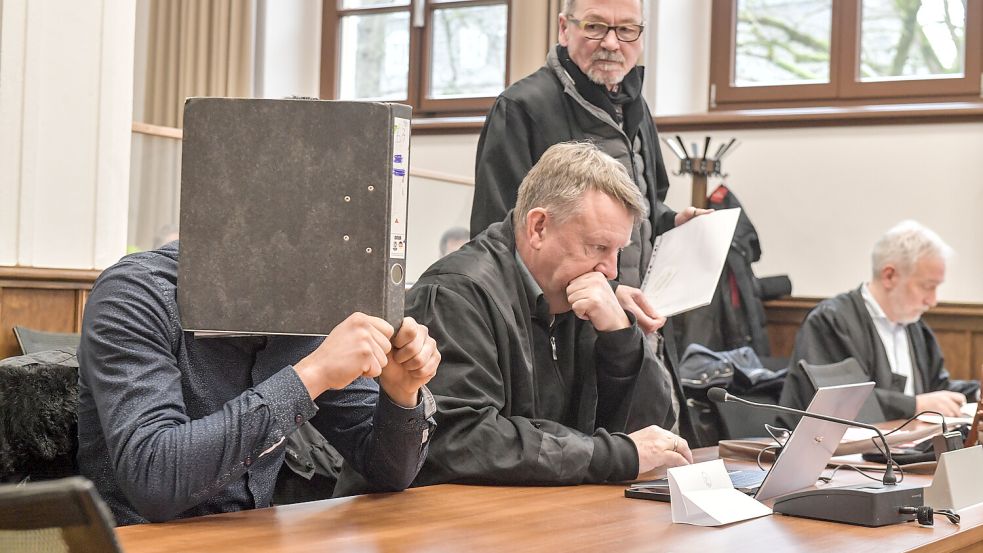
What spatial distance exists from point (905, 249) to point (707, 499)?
120 inches

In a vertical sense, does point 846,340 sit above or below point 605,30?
below

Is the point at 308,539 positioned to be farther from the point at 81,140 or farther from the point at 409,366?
the point at 81,140

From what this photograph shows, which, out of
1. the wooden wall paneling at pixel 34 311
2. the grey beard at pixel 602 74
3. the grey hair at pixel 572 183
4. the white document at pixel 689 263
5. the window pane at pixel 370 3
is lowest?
the wooden wall paneling at pixel 34 311

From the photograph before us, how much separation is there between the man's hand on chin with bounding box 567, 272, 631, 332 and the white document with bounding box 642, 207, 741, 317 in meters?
0.18

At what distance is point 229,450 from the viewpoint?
4.77 feet

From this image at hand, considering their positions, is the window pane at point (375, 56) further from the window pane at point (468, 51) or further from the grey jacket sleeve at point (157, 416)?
the grey jacket sleeve at point (157, 416)

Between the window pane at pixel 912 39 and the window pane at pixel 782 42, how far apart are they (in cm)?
21

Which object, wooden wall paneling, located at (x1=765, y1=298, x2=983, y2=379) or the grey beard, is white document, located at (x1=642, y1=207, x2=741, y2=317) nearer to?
the grey beard

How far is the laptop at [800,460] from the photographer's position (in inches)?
72.0

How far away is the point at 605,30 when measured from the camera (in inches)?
102

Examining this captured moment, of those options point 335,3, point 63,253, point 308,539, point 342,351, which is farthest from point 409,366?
point 335,3

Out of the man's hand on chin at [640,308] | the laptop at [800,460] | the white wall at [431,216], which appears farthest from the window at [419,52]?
the laptop at [800,460]

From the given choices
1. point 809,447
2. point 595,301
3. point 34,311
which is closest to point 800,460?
point 809,447

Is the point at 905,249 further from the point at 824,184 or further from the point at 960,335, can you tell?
the point at 824,184
